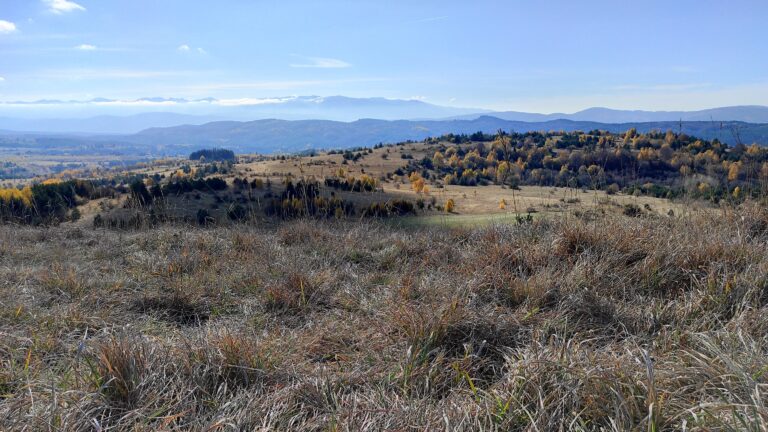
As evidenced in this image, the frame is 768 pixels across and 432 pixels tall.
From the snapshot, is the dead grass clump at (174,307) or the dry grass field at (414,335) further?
the dead grass clump at (174,307)

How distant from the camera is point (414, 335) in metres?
2.46

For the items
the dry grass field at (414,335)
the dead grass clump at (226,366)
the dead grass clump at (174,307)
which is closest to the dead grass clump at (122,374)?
the dry grass field at (414,335)

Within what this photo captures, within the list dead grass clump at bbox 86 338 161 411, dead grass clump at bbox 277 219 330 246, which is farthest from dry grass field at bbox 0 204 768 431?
dead grass clump at bbox 277 219 330 246

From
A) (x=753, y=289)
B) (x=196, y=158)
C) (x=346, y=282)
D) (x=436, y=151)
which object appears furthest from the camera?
(x=196, y=158)

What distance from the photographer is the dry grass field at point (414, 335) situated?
5.93 feet

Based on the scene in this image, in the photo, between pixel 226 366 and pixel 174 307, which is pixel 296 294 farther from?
pixel 226 366

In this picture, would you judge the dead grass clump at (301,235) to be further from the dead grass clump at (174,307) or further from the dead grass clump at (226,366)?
the dead grass clump at (226,366)

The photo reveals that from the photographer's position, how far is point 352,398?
6.63 ft

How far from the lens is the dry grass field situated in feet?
5.93

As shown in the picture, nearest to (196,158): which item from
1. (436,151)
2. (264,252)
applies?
(436,151)

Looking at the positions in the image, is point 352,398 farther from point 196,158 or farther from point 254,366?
point 196,158

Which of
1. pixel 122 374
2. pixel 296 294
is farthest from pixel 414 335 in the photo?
pixel 122 374

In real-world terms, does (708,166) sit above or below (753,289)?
above

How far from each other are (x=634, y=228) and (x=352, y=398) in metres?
3.42
